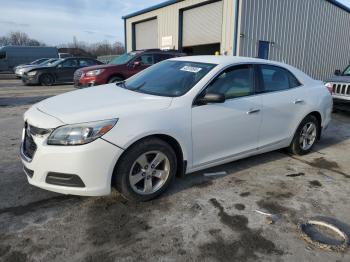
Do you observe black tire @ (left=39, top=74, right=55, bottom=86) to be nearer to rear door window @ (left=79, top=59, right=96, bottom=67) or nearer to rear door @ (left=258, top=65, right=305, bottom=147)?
rear door window @ (left=79, top=59, right=96, bottom=67)

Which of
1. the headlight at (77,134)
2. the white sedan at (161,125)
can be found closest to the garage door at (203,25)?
the white sedan at (161,125)

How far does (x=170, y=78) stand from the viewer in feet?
13.5

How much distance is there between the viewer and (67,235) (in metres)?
2.89

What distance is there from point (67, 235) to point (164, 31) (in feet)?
58.0

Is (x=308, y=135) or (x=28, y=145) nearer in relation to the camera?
(x=28, y=145)

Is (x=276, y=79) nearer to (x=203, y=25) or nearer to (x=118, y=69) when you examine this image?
(x=118, y=69)

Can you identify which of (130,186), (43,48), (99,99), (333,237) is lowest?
(333,237)

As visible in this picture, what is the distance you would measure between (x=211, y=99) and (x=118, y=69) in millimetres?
8221

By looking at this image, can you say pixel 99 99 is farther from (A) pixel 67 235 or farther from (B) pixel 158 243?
(B) pixel 158 243

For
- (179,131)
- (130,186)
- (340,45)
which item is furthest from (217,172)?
(340,45)

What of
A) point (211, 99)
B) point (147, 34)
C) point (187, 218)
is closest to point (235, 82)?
point (211, 99)

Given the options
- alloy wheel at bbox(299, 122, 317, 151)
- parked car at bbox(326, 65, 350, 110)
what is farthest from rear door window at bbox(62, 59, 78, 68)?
alloy wheel at bbox(299, 122, 317, 151)

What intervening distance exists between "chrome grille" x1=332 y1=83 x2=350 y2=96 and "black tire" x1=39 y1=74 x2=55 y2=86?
13.7m

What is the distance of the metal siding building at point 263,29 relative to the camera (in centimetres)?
1464
